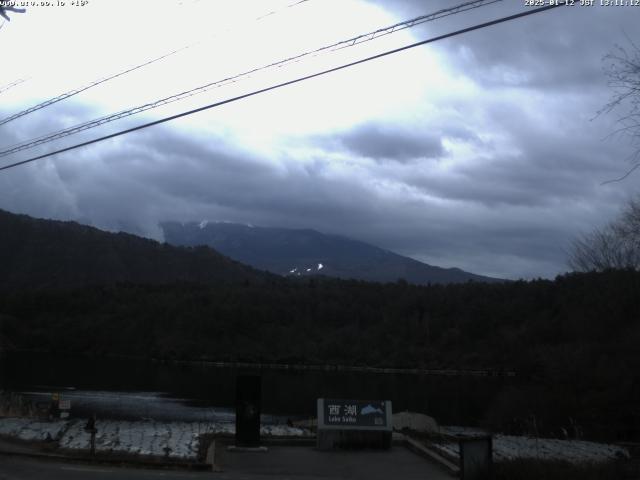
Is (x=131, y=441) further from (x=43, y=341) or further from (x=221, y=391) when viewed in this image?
(x=43, y=341)

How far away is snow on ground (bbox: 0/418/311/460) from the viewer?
22688 millimetres

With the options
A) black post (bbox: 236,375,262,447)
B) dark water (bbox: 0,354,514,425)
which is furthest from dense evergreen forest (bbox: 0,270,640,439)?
black post (bbox: 236,375,262,447)

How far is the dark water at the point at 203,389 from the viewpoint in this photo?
2559 inches

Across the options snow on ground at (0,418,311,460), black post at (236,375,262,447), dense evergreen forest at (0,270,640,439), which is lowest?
snow on ground at (0,418,311,460)

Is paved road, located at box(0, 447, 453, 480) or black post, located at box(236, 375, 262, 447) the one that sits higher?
black post, located at box(236, 375, 262, 447)

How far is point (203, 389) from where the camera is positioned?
Answer: 3637 inches

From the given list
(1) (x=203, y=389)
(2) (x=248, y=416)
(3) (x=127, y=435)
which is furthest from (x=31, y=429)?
(1) (x=203, y=389)

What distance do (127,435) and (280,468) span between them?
8.30m

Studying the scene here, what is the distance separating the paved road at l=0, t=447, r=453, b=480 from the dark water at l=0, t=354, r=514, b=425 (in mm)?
31700

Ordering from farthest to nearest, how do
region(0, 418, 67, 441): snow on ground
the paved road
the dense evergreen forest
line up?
1. the dense evergreen forest
2. region(0, 418, 67, 441): snow on ground
3. the paved road

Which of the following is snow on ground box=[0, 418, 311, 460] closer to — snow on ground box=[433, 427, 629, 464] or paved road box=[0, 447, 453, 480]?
paved road box=[0, 447, 453, 480]

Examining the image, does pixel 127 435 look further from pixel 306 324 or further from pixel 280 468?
pixel 306 324

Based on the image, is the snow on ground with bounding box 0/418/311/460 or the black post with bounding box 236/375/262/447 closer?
the black post with bounding box 236/375/262/447

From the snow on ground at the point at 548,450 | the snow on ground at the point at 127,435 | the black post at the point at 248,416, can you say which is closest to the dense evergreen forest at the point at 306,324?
the snow on ground at the point at 548,450
